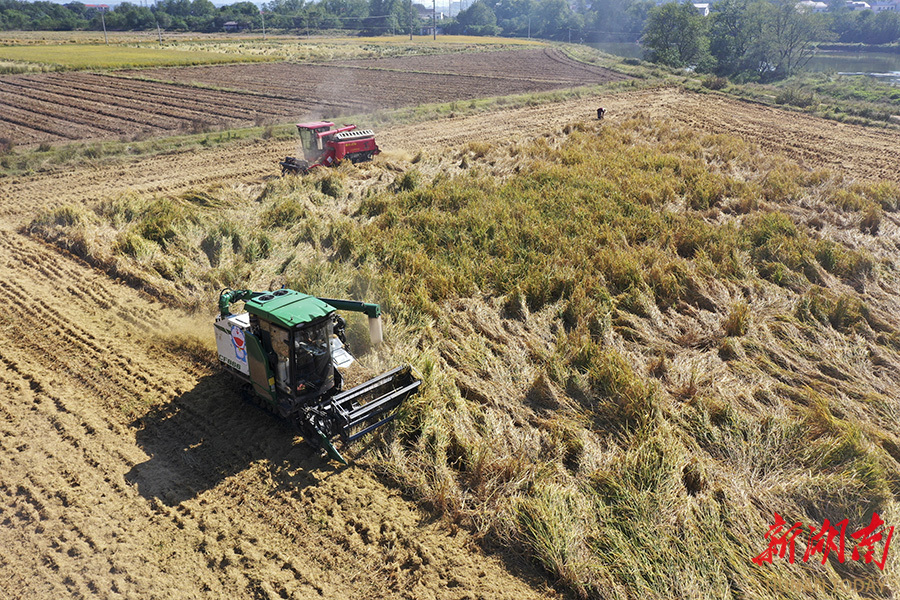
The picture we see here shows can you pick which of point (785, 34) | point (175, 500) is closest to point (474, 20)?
point (785, 34)

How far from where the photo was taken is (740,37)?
62875 mm

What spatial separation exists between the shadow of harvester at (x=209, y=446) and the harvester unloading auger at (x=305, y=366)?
336 mm

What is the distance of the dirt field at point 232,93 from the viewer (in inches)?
1169

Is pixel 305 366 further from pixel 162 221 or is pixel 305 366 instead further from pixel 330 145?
pixel 330 145

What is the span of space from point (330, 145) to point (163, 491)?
16.6 metres

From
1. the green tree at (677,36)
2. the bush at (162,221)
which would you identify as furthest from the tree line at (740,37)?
the bush at (162,221)

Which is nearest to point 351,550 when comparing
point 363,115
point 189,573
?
point 189,573

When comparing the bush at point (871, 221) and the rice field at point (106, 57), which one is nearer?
the bush at point (871, 221)

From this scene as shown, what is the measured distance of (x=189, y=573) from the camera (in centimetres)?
643

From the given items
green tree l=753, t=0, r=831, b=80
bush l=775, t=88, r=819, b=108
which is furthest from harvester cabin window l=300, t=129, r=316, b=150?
green tree l=753, t=0, r=831, b=80

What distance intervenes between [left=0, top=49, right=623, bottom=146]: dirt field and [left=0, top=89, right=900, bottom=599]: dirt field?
19641mm

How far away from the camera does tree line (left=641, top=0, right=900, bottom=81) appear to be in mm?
57375

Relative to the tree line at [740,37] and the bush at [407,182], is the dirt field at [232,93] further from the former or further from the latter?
the bush at [407,182]

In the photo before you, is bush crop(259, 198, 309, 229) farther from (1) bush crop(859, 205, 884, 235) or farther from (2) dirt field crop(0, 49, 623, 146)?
(1) bush crop(859, 205, 884, 235)
